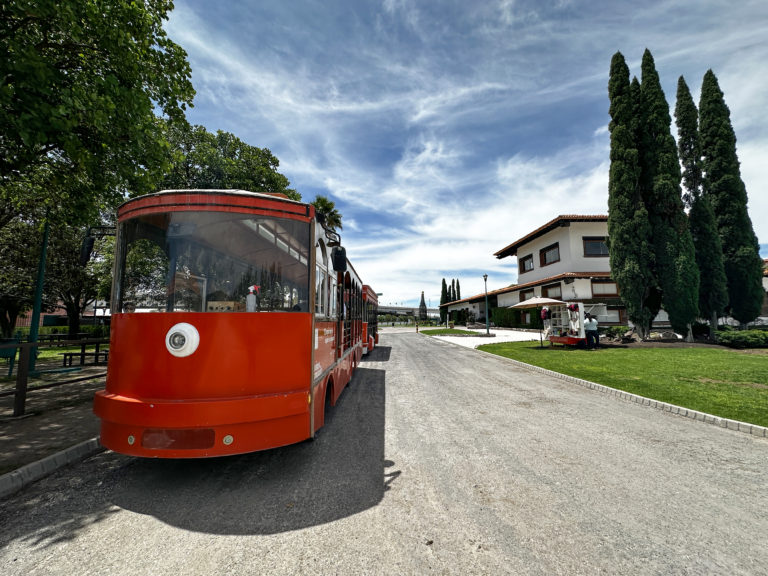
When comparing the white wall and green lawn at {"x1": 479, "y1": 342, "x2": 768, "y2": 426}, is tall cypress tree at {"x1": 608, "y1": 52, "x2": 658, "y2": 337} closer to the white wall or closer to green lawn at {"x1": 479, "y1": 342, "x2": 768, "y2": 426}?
green lawn at {"x1": 479, "y1": 342, "x2": 768, "y2": 426}

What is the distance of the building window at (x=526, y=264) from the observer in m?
33.5

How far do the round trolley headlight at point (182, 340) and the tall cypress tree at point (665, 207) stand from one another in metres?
21.7

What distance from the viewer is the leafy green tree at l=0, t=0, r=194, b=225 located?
4.93 metres

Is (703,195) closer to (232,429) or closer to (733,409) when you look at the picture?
(733,409)

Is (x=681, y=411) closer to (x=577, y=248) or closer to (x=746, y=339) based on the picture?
(x=746, y=339)

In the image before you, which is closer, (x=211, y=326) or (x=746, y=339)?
(x=211, y=326)

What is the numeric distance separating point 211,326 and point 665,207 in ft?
74.6

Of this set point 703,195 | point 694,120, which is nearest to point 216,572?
point 703,195

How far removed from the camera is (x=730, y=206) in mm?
20109

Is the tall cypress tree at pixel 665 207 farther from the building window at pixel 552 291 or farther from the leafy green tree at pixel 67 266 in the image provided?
the leafy green tree at pixel 67 266

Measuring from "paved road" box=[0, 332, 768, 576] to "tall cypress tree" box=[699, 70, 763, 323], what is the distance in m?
22.0

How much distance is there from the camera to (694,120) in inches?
822

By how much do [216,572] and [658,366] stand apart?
41.8 feet

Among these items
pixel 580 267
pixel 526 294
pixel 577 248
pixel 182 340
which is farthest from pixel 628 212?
pixel 182 340
